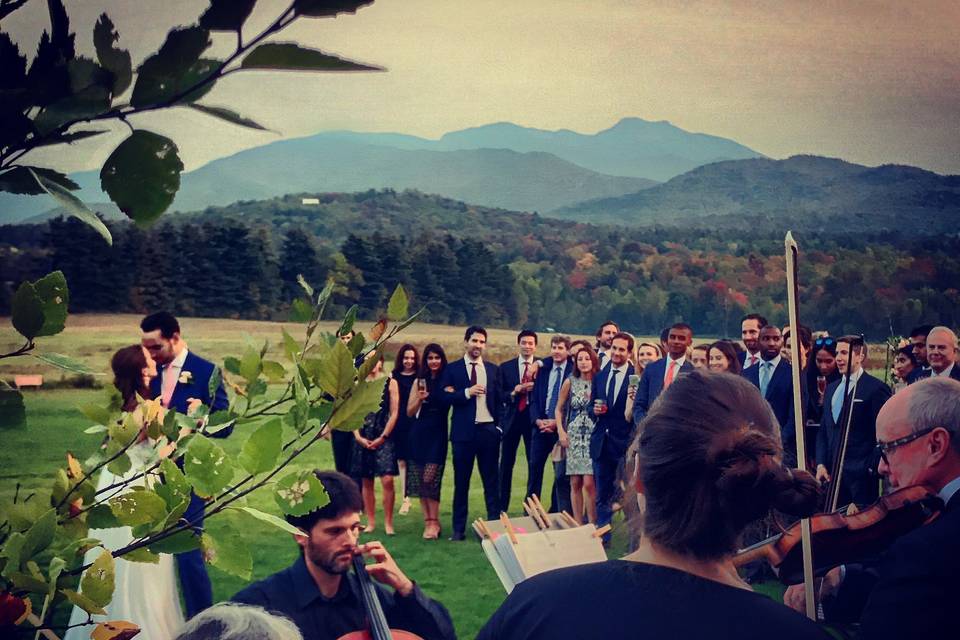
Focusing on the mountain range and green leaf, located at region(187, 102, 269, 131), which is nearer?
green leaf, located at region(187, 102, 269, 131)

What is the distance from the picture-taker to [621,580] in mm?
1352

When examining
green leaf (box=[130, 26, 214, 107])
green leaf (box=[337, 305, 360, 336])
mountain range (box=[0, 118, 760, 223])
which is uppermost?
mountain range (box=[0, 118, 760, 223])

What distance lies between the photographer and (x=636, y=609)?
1.31m

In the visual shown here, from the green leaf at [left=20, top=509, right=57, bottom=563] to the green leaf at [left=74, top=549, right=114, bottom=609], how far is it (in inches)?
2.0

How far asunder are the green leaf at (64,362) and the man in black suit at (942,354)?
735cm

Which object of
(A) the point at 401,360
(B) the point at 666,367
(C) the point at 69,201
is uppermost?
(C) the point at 69,201

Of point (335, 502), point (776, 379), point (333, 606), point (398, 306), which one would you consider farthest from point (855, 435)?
point (398, 306)

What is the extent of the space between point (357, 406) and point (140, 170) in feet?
0.85

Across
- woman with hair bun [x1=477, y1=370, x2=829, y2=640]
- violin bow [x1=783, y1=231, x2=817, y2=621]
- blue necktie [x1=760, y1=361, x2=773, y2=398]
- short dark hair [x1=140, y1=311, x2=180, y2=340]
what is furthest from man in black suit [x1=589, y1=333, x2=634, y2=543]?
woman with hair bun [x1=477, y1=370, x2=829, y2=640]

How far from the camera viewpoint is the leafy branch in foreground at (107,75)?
0.53 meters

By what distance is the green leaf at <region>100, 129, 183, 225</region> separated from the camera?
59cm

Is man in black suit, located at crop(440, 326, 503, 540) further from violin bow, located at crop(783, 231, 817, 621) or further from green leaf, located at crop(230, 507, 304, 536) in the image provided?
green leaf, located at crop(230, 507, 304, 536)

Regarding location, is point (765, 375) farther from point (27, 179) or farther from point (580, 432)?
Answer: point (27, 179)

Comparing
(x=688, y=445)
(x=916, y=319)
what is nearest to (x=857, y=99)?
(x=916, y=319)
